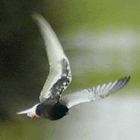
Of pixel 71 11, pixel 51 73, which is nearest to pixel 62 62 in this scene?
pixel 51 73

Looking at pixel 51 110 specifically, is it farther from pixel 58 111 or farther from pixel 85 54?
pixel 85 54

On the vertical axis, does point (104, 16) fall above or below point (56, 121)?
above

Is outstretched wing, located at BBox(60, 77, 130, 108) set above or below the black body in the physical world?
above

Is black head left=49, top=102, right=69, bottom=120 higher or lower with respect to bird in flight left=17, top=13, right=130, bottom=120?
lower

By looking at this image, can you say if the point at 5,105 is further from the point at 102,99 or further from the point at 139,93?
the point at 139,93
